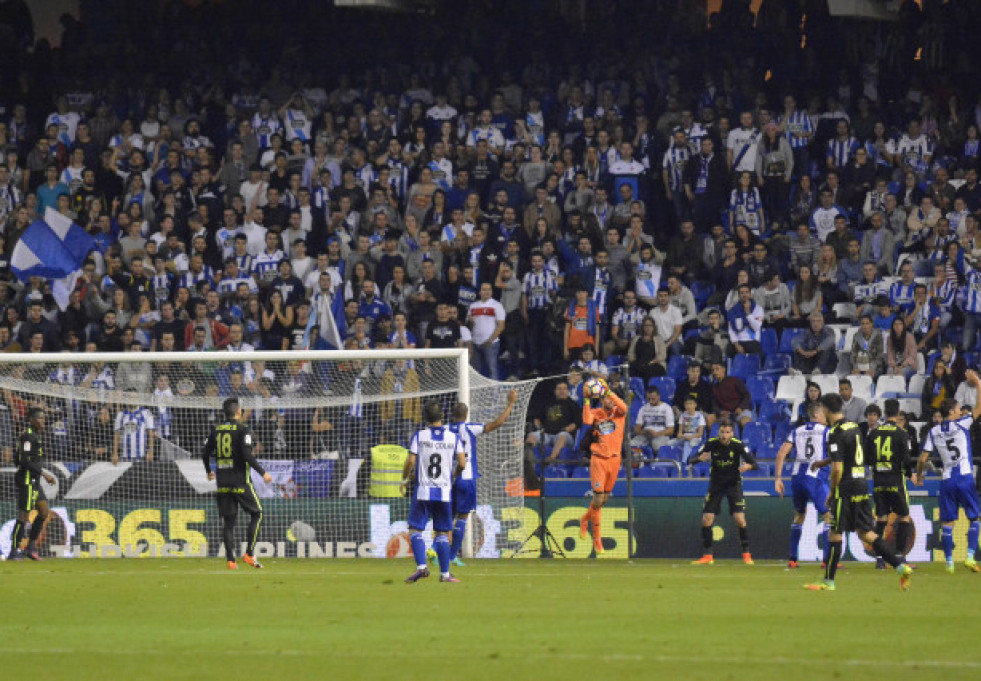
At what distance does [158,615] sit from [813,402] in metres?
12.6

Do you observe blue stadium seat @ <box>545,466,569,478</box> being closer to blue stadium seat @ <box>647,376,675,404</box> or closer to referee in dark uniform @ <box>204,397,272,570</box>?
blue stadium seat @ <box>647,376,675,404</box>

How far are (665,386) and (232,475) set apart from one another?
25.2ft

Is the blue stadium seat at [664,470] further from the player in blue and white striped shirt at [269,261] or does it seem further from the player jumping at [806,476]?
the player in blue and white striped shirt at [269,261]

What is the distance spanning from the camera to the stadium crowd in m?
24.7

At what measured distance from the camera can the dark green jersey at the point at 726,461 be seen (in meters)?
21.3

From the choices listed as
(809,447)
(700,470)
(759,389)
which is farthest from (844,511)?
(759,389)

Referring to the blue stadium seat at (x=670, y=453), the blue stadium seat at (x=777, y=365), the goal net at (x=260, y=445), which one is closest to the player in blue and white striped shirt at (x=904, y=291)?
the blue stadium seat at (x=777, y=365)

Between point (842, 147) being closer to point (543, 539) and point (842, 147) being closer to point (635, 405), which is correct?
point (635, 405)

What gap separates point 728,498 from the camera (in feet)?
70.8

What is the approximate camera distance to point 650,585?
1652cm

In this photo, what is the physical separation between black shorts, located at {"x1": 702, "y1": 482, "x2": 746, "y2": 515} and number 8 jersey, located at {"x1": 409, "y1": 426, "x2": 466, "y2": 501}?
5739mm

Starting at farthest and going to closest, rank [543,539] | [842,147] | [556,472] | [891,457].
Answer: [842,147] → [556,472] → [543,539] → [891,457]

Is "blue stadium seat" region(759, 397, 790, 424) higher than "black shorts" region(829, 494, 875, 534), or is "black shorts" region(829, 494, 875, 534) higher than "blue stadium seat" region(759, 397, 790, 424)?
"blue stadium seat" region(759, 397, 790, 424)

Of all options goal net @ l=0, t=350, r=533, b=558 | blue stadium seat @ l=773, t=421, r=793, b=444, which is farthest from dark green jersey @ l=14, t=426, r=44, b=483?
blue stadium seat @ l=773, t=421, r=793, b=444
